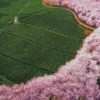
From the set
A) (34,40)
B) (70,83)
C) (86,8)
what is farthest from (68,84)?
(86,8)

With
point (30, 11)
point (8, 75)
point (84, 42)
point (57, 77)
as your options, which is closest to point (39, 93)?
point (57, 77)

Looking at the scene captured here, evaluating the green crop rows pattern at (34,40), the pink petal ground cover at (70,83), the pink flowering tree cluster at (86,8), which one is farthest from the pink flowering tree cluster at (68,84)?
the pink flowering tree cluster at (86,8)

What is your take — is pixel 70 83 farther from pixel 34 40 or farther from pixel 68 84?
pixel 34 40

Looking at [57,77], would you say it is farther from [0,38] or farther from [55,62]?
[0,38]

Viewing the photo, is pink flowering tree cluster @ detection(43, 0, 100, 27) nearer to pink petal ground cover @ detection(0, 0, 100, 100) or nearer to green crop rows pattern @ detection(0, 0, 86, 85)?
green crop rows pattern @ detection(0, 0, 86, 85)

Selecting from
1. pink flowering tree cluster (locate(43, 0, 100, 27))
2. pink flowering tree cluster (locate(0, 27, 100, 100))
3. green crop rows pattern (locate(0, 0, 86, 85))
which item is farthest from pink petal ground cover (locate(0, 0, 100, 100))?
pink flowering tree cluster (locate(43, 0, 100, 27))

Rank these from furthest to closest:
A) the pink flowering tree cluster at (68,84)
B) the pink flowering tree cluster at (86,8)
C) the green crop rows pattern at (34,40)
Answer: the pink flowering tree cluster at (86,8), the green crop rows pattern at (34,40), the pink flowering tree cluster at (68,84)

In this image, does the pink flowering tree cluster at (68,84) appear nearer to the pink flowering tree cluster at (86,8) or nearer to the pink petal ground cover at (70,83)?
the pink petal ground cover at (70,83)
